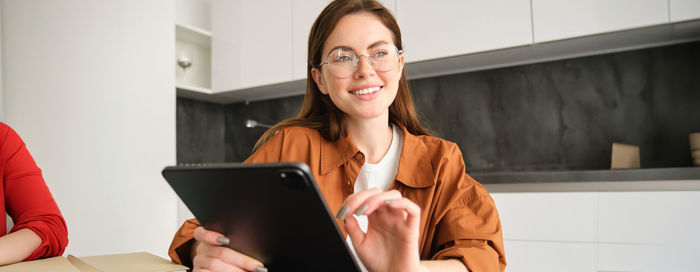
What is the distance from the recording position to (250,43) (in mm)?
3070

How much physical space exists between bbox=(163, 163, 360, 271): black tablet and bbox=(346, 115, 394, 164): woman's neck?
17.3 inches

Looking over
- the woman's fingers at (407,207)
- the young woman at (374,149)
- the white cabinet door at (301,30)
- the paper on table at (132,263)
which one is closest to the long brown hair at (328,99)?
the young woman at (374,149)

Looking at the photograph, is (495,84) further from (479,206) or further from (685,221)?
(479,206)

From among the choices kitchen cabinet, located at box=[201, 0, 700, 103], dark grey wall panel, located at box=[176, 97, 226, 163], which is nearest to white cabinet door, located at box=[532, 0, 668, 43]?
kitchen cabinet, located at box=[201, 0, 700, 103]

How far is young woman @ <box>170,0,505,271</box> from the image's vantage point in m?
0.80

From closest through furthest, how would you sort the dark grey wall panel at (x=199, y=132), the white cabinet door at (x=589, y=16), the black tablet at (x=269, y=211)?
the black tablet at (x=269, y=211) < the white cabinet door at (x=589, y=16) < the dark grey wall panel at (x=199, y=132)

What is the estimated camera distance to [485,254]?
756mm

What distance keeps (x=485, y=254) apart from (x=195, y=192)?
47cm

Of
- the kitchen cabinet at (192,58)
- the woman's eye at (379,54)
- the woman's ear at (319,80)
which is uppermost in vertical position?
the kitchen cabinet at (192,58)

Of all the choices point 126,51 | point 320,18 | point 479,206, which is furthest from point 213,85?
point 479,206

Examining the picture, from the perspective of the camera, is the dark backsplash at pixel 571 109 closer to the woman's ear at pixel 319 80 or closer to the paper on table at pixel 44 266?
the woman's ear at pixel 319 80

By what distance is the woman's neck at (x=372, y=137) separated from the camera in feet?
3.25

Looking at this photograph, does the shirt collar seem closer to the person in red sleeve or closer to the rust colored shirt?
the rust colored shirt

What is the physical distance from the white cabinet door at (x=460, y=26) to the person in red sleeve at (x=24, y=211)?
6.06 feet
